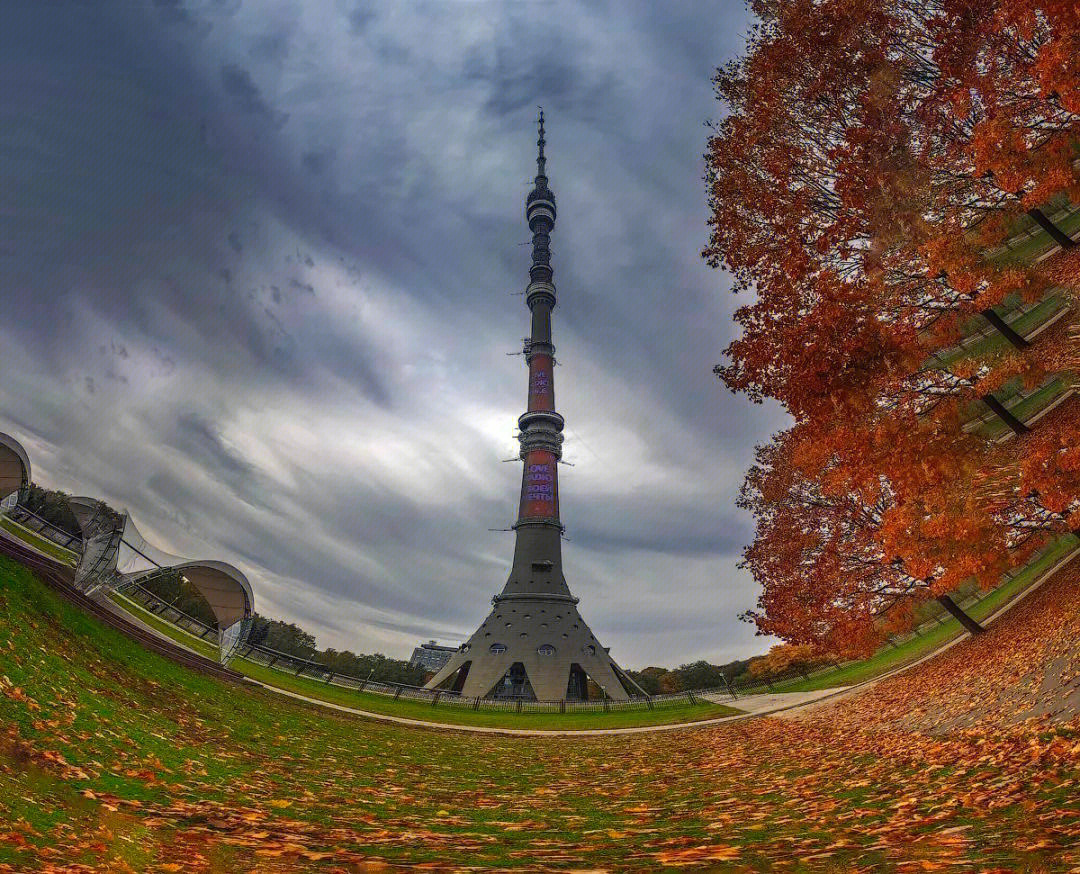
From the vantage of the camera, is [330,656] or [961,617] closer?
[961,617]

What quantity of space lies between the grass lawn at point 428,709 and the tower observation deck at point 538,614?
13.0 meters

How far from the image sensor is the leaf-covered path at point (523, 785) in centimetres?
416

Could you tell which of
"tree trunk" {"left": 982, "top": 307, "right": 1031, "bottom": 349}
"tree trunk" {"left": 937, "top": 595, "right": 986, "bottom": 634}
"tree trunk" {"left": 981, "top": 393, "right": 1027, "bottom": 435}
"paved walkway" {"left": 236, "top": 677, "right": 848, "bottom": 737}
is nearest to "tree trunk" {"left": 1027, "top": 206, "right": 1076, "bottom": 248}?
"tree trunk" {"left": 982, "top": 307, "right": 1031, "bottom": 349}

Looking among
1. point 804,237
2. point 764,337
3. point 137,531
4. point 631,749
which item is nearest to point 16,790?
point 764,337

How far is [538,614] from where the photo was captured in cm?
5678

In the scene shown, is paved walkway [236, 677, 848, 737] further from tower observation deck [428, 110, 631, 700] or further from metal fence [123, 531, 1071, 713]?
tower observation deck [428, 110, 631, 700]

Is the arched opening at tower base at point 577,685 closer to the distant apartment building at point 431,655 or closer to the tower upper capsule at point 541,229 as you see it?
the tower upper capsule at point 541,229

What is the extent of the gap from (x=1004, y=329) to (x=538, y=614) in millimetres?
49781

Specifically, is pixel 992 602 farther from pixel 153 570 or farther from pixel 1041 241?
pixel 153 570

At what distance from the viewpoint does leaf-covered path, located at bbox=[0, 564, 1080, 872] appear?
4.16 metres

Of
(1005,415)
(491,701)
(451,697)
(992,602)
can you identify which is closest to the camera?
(1005,415)

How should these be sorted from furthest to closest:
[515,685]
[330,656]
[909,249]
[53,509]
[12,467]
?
[330,656]
[515,685]
[53,509]
[12,467]
[909,249]

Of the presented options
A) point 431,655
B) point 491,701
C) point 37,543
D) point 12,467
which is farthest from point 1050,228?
point 431,655

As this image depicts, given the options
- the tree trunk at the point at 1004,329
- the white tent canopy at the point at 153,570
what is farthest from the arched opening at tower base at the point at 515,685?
the tree trunk at the point at 1004,329
